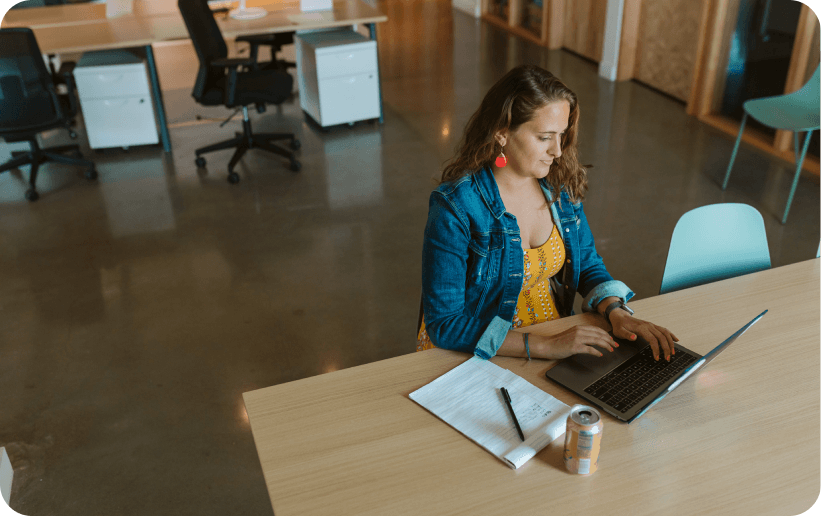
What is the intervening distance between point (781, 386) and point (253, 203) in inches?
136

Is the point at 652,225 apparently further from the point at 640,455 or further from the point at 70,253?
the point at 70,253

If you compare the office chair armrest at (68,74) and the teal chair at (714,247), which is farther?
the office chair armrest at (68,74)

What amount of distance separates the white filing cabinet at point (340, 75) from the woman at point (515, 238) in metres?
3.58

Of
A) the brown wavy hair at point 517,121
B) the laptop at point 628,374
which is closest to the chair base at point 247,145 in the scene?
the brown wavy hair at point 517,121

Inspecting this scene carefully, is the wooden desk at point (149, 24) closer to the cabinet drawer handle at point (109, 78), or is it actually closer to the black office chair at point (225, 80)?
the cabinet drawer handle at point (109, 78)

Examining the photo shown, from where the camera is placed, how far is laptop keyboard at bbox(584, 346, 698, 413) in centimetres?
154

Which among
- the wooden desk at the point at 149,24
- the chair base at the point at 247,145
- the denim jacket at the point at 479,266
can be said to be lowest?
the chair base at the point at 247,145

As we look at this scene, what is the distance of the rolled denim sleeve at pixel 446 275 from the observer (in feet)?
5.64

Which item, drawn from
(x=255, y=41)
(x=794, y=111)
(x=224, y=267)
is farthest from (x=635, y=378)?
(x=255, y=41)

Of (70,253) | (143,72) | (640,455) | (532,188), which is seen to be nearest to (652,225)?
(532,188)

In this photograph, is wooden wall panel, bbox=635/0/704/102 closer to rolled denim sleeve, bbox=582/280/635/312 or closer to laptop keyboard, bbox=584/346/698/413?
rolled denim sleeve, bbox=582/280/635/312

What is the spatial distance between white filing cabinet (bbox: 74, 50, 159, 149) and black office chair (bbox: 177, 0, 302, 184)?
0.59m

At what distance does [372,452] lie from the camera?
1411 mm

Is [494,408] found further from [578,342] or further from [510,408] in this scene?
[578,342]
